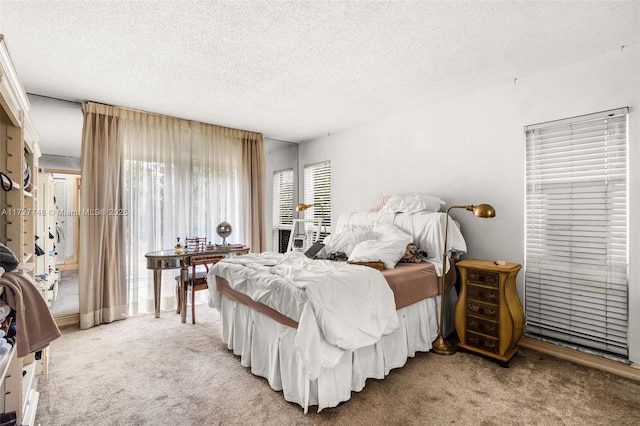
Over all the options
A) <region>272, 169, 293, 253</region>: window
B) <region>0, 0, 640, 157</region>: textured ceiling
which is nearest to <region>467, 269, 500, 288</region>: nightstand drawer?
<region>0, 0, 640, 157</region>: textured ceiling

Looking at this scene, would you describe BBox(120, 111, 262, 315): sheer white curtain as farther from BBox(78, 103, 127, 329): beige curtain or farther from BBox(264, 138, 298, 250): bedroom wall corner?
BBox(264, 138, 298, 250): bedroom wall corner

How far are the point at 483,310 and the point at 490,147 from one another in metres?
1.65

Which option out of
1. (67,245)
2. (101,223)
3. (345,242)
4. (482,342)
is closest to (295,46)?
(345,242)

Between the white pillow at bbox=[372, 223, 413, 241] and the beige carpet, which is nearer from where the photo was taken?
the beige carpet

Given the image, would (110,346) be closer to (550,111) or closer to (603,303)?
(603,303)

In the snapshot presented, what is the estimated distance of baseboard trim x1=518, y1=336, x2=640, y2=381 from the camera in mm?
2307

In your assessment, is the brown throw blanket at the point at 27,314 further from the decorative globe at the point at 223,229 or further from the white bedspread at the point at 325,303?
the decorative globe at the point at 223,229

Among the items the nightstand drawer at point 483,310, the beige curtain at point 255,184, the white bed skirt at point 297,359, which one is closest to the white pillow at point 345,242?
the white bed skirt at point 297,359

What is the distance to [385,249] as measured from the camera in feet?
8.87

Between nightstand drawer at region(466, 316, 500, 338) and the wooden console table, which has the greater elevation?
the wooden console table

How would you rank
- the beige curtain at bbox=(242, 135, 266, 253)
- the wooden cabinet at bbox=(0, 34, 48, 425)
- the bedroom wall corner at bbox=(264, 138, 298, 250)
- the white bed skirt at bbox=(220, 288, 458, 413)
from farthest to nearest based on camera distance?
the bedroom wall corner at bbox=(264, 138, 298, 250) → the beige curtain at bbox=(242, 135, 266, 253) → the white bed skirt at bbox=(220, 288, 458, 413) → the wooden cabinet at bbox=(0, 34, 48, 425)

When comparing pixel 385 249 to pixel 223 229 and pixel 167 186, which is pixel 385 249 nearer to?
pixel 223 229

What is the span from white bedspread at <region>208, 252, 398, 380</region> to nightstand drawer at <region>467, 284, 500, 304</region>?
92 centimetres

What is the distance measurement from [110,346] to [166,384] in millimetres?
1109
